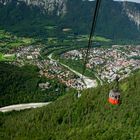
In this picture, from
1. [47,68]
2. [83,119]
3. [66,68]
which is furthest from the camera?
[66,68]

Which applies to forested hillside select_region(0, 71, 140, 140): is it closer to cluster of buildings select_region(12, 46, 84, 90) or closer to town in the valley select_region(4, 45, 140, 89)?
cluster of buildings select_region(12, 46, 84, 90)

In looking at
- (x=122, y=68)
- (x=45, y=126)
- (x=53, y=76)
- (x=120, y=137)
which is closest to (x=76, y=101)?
(x=45, y=126)

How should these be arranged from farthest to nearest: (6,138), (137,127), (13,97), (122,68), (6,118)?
(122,68) < (13,97) < (6,118) < (137,127) < (6,138)

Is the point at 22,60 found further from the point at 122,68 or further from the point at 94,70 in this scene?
the point at 122,68

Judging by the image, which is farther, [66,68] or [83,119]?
[66,68]

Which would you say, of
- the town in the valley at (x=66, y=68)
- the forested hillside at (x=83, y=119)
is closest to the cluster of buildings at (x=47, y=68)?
the town in the valley at (x=66, y=68)

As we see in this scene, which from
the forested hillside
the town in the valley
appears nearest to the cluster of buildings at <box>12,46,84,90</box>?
the town in the valley

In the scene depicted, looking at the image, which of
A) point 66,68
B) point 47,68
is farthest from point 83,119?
point 66,68

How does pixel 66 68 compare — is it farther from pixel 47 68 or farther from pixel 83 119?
pixel 83 119

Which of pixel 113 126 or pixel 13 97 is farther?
pixel 13 97

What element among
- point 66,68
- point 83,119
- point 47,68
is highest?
point 83,119
